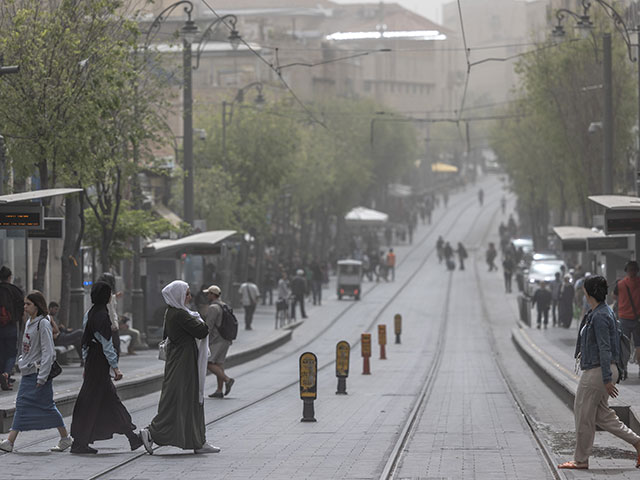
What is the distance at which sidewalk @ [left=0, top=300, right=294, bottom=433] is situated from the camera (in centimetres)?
1744

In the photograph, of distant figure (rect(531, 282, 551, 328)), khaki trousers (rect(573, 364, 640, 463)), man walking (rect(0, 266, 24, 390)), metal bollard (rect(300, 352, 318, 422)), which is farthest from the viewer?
distant figure (rect(531, 282, 551, 328))

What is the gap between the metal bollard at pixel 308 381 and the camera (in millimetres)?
17203

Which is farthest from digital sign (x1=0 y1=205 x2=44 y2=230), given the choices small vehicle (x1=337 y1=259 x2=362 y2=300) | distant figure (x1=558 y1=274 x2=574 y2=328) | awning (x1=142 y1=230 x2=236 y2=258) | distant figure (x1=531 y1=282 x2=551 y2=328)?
small vehicle (x1=337 y1=259 x2=362 y2=300)

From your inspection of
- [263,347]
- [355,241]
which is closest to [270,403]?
[263,347]

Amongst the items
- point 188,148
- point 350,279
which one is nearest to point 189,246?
point 188,148

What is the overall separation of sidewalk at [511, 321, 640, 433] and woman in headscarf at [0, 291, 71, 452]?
599 centimetres

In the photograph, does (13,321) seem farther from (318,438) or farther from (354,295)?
(354,295)

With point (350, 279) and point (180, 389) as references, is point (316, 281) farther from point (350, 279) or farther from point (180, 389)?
point (180, 389)

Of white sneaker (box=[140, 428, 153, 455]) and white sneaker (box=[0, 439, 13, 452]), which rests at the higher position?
white sneaker (box=[140, 428, 153, 455])

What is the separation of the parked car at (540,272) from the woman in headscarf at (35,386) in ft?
143

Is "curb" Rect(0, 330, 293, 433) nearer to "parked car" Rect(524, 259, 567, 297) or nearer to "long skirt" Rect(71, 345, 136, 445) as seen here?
"long skirt" Rect(71, 345, 136, 445)

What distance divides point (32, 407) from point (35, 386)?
201 millimetres

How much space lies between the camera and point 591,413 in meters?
12.4

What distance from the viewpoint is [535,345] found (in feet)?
117
